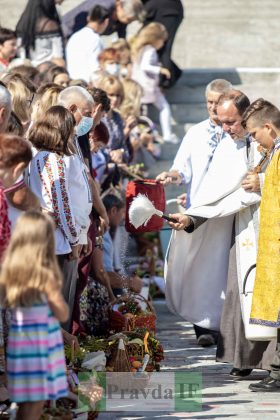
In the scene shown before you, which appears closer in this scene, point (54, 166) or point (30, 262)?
point (30, 262)

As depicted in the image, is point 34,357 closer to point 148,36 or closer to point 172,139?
point 148,36

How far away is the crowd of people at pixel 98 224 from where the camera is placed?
243 inches

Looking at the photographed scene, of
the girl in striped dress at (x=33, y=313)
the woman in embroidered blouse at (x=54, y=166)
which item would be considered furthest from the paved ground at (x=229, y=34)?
the girl in striped dress at (x=33, y=313)

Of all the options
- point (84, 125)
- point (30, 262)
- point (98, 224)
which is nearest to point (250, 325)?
point (98, 224)

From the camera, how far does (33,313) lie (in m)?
6.20

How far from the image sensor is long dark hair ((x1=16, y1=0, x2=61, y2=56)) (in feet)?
47.4

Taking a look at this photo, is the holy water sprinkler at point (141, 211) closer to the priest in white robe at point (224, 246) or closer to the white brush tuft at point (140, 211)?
the white brush tuft at point (140, 211)

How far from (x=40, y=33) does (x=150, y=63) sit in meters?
1.84

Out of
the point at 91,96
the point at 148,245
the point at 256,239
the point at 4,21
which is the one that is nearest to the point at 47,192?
the point at 91,96

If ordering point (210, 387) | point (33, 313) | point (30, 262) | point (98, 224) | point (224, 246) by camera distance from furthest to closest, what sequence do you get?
1. point (224, 246)
2. point (98, 224)
3. point (210, 387)
4. point (33, 313)
5. point (30, 262)

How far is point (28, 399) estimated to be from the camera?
6152 millimetres

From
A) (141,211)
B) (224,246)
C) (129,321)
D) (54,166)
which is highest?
(54,166)

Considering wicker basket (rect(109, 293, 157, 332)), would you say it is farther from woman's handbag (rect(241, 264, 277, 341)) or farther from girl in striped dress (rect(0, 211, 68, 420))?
girl in striped dress (rect(0, 211, 68, 420))

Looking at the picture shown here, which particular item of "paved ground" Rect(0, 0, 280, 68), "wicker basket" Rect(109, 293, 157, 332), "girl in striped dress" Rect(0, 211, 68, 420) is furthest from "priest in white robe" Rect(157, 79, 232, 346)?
"paved ground" Rect(0, 0, 280, 68)
